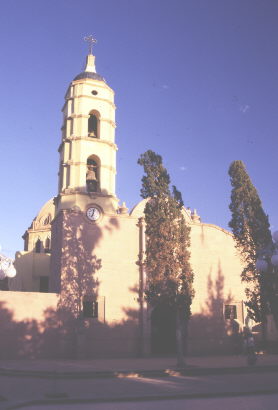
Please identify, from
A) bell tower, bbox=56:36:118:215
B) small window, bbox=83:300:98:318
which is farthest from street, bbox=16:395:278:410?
bell tower, bbox=56:36:118:215

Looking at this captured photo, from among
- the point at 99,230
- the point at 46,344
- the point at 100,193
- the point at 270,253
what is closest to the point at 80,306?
the point at 46,344

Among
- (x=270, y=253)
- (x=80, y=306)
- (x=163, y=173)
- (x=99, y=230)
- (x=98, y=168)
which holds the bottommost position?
(x=80, y=306)

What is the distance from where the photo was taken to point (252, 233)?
77.0 feet

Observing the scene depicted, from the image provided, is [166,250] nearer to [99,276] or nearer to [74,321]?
[99,276]

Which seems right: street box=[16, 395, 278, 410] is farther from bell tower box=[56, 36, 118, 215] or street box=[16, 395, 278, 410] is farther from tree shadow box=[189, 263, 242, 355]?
bell tower box=[56, 36, 118, 215]

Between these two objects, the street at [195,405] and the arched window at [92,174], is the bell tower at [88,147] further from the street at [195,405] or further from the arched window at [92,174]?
the street at [195,405]

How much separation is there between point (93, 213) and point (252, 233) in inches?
357

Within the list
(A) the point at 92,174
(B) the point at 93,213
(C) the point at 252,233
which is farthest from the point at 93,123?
(C) the point at 252,233

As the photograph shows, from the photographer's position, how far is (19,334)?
23.1 m

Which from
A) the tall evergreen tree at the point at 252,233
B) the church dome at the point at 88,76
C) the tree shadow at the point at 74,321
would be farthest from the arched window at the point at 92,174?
the tall evergreen tree at the point at 252,233

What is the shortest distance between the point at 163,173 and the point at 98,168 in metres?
6.72

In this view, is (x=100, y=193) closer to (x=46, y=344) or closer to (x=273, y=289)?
(x=46, y=344)

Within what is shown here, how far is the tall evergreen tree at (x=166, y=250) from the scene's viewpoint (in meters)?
21.0

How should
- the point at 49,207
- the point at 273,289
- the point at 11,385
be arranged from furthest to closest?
the point at 49,207 → the point at 273,289 → the point at 11,385
